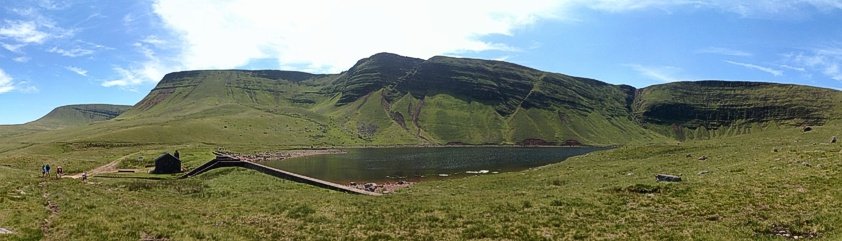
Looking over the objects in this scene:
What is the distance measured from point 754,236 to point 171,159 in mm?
71794

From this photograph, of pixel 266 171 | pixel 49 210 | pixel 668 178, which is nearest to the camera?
pixel 49 210

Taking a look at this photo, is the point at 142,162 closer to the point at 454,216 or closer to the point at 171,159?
the point at 171,159

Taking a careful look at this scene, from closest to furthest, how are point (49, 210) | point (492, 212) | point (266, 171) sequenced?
1. point (49, 210)
2. point (492, 212)
3. point (266, 171)

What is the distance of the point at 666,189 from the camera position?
3139 centimetres

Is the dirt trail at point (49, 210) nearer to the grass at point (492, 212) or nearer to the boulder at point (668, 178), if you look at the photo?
the grass at point (492, 212)

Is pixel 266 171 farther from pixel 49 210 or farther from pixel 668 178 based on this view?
pixel 668 178

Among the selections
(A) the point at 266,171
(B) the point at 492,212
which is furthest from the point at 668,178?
(A) the point at 266,171

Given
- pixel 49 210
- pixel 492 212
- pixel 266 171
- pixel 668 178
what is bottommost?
pixel 266 171

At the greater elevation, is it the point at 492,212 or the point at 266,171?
the point at 492,212

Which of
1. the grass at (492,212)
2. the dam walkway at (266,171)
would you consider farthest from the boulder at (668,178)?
the dam walkway at (266,171)

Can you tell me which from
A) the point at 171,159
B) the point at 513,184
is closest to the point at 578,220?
the point at 513,184

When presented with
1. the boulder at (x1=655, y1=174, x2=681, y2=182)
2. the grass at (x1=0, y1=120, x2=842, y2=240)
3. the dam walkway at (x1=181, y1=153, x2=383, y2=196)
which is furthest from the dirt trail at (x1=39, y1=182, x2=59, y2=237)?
the boulder at (x1=655, y1=174, x2=681, y2=182)

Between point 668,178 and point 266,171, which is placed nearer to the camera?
point 668,178

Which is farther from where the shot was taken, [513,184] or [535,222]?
[513,184]
